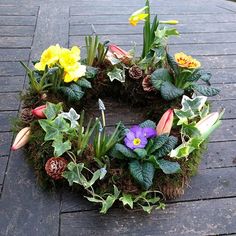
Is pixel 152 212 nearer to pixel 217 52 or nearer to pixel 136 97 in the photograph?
pixel 136 97

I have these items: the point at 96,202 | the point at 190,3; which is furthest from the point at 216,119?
the point at 190,3

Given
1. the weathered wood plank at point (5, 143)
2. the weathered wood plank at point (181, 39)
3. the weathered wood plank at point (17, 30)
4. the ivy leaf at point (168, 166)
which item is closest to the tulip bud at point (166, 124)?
the ivy leaf at point (168, 166)

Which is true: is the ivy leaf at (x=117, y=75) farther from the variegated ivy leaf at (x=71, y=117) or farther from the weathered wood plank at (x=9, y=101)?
the weathered wood plank at (x=9, y=101)

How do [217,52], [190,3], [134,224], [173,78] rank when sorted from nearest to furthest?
1. [134,224]
2. [173,78]
3. [217,52]
4. [190,3]

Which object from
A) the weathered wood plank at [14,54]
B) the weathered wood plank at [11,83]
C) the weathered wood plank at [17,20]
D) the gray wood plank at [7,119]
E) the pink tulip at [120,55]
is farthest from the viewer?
the weathered wood plank at [17,20]

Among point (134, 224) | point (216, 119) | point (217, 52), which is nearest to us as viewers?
point (134, 224)

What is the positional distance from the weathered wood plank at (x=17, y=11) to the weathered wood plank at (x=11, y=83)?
0.75m

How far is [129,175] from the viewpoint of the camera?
117cm

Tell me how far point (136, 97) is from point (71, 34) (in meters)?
0.77

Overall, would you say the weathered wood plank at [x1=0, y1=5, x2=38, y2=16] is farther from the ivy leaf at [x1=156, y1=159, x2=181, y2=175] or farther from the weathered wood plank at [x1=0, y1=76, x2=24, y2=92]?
the ivy leaf at [x1=156, y1=159, x2=181, y2=175]

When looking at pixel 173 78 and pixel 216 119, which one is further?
pixel 173 78

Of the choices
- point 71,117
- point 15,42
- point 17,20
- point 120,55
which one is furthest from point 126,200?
point 17,20

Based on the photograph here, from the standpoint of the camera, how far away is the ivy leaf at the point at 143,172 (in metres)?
1.13

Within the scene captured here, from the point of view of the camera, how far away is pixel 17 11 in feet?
7.82
